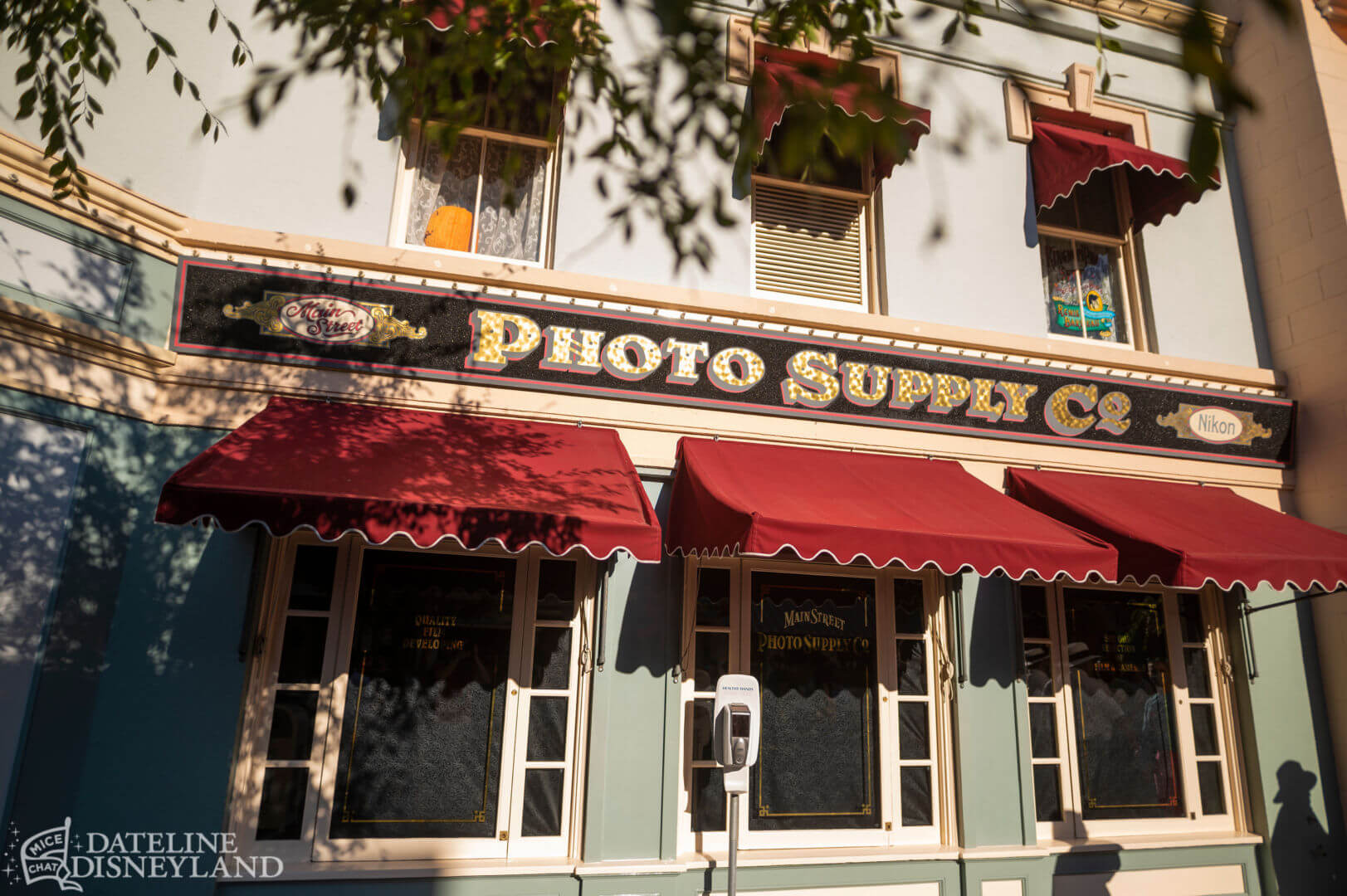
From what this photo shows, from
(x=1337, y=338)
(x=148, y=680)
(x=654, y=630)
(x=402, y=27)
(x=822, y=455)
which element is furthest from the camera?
(x=1337, y=338)

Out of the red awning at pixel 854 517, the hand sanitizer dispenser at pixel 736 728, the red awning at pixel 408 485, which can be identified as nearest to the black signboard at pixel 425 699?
the red awning at pixel 408 485

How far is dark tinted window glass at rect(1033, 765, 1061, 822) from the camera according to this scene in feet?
19.8

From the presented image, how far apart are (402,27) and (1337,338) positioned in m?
7.44

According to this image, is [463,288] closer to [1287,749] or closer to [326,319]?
[326,319]

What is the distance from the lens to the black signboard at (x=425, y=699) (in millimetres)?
5137

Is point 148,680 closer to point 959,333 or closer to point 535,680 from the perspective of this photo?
point 535,680

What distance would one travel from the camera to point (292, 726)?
5.12 m

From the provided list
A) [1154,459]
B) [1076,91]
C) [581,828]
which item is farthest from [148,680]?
[1076,91]

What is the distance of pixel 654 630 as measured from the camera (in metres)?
5.57

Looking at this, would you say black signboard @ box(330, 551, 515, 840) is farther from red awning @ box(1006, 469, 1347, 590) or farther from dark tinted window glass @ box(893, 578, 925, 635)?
red awning @ box(1006, 469, 1347, 590)

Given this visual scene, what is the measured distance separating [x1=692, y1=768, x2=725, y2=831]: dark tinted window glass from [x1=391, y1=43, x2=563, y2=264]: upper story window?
384 cm

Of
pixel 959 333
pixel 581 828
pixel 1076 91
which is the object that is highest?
pixel 1076 91

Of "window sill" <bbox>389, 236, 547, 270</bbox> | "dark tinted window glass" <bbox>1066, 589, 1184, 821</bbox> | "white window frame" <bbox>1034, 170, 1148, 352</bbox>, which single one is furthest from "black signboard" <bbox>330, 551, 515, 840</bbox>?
"white window frame" <bbox>1034, 170, 1148, 352</bbox>

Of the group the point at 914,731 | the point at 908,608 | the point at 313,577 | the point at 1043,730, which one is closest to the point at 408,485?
the point at 313,577
